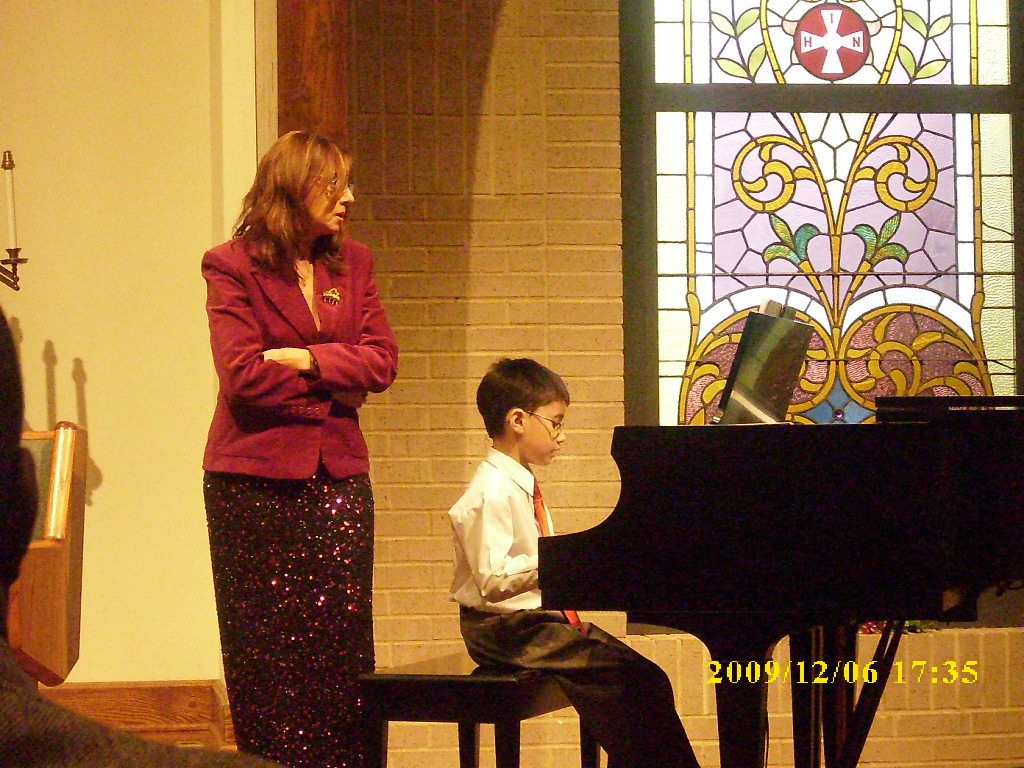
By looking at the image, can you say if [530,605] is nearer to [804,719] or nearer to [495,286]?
[804,719]

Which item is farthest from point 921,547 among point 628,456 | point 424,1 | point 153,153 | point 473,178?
point 153,153

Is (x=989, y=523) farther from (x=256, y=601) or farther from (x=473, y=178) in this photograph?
(x=473, y=178)

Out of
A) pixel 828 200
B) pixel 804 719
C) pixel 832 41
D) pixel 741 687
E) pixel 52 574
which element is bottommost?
pixel 804 719

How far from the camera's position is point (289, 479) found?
262 centimetres

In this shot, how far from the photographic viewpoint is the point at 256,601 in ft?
8.63

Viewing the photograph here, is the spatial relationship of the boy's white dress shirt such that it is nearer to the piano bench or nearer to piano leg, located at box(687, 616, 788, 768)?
the piano bench

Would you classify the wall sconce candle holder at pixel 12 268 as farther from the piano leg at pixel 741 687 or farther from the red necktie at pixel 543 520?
the piano leg at pixel 741 687

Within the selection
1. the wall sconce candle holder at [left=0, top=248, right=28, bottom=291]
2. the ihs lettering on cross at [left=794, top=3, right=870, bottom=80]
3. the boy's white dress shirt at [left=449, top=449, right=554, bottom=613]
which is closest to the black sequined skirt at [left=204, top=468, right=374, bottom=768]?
the boy's white dress shirt at [left=449, top=449, right=554, bottom=613]

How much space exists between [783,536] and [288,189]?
4.07 ft

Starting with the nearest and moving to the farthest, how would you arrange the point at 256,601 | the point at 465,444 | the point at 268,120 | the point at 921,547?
the point at 921,547, the point at 256,601, the point at 268,120, the point at 465,444

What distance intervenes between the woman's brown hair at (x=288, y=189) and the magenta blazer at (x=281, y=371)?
40 mm

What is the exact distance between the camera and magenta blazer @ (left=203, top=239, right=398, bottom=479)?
2584mm

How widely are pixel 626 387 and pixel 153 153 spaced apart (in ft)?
5.57

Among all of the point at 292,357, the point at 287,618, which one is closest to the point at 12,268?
the point at 292,357
